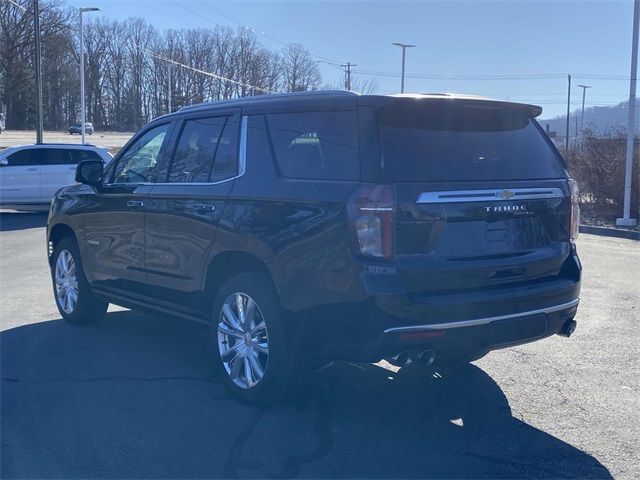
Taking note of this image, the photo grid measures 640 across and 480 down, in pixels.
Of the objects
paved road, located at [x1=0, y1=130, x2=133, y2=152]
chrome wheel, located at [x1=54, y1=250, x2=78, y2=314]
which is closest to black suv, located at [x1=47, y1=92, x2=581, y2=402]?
chrome wheel, located at [x1=54, y1=250, x2=78, y2=314]

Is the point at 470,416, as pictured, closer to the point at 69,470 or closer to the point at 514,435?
the point at 514,435

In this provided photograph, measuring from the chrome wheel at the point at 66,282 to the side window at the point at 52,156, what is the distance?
1269 centimetres

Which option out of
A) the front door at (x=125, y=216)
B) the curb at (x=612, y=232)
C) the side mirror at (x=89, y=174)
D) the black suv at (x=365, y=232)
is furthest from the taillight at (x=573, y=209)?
the curb at (x=612, y=232)

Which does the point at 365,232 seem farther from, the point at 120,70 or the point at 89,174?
the point at 120,70

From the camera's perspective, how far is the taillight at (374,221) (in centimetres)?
422

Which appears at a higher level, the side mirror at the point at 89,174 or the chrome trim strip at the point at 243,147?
the chrome trim strip at the point at 243,147

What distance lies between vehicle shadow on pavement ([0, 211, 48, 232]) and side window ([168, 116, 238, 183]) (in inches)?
479

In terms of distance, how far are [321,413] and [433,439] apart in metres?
0.81

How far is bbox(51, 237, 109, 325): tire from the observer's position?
7.19 meters

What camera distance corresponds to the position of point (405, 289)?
13.8 feet

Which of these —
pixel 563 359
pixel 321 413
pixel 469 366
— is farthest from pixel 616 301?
pixel 321 413

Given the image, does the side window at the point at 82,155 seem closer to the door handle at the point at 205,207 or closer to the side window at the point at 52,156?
the side window at the point at 52,156

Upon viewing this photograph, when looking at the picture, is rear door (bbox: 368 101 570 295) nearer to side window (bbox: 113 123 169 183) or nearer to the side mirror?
side window (bbox: 113 123 169 183)

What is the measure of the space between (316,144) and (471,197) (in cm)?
104
